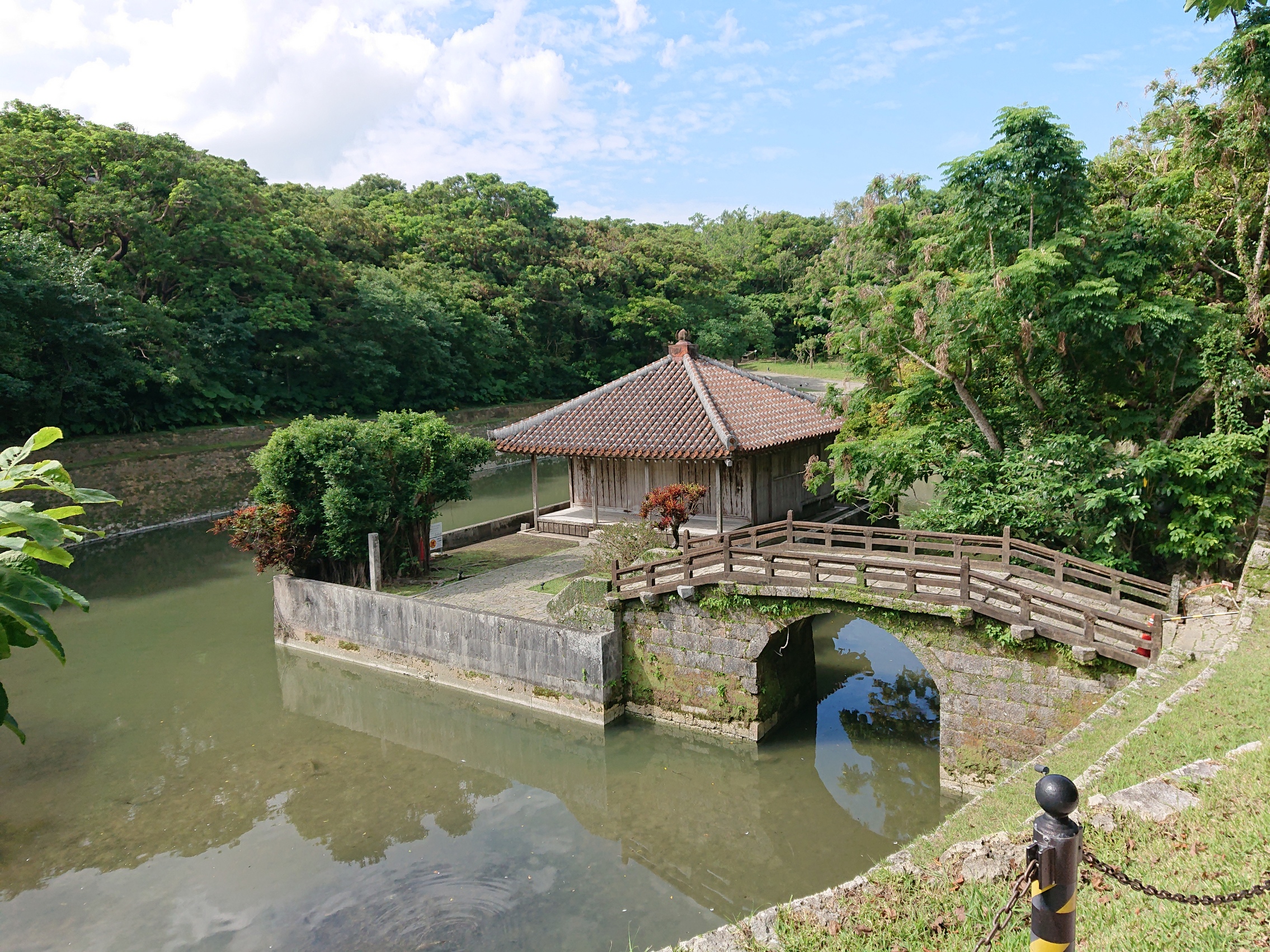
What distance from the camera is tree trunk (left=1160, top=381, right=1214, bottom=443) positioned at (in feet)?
42.9

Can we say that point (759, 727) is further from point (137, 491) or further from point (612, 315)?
point (612, 315)

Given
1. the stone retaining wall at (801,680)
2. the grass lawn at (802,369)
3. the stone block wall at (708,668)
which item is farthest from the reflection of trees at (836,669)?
the grass lawn at (802,369)

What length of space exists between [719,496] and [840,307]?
476cm

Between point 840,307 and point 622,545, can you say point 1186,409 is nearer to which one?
point 840,307

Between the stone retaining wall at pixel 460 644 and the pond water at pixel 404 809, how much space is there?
A: 0.38 metres

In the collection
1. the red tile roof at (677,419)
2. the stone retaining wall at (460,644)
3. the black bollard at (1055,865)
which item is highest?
the red tile roof at (677,419)

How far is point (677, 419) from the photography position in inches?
754

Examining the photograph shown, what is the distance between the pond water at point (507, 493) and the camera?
31.1 metres

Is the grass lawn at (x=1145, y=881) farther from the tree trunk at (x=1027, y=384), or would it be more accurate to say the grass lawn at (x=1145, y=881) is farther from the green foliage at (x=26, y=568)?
the tree trunk at (x=1027, y=384)

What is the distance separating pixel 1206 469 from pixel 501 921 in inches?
472

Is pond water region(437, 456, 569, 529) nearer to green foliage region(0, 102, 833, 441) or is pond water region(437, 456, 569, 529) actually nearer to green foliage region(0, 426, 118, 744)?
green foliage region(0, 102, 833, 441)

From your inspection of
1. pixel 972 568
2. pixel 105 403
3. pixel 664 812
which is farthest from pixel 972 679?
pixel 105 403

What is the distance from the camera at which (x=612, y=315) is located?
5238cm

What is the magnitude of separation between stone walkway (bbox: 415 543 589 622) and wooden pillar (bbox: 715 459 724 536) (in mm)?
3172
